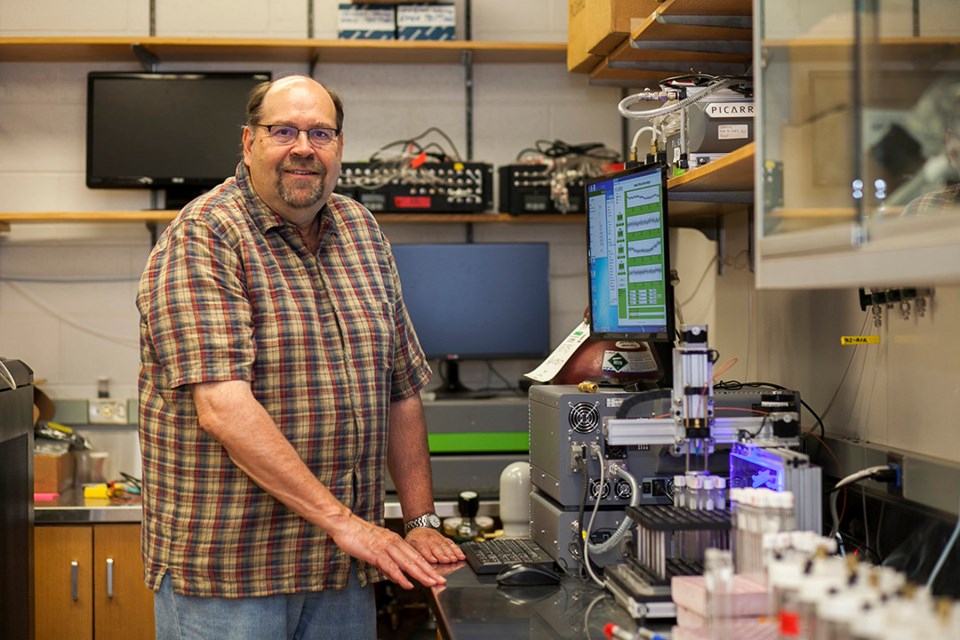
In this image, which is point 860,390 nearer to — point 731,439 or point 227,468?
point 731,439

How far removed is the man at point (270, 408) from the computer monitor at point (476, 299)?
1.40m

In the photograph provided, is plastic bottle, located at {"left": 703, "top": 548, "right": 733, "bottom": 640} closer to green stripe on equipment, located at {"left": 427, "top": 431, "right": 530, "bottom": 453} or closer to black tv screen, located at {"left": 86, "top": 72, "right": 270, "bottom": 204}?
green stripe on equipment, located at {"left": 427, "top": 431, "right": 530, "bottom": 453}

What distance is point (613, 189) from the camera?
85.4 inches

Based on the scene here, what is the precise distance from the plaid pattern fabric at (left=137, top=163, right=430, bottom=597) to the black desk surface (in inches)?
11.7

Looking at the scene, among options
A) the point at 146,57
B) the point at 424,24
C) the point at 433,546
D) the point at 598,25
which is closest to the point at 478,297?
the point at 424,24

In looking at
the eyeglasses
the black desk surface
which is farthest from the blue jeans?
the eyeglasses

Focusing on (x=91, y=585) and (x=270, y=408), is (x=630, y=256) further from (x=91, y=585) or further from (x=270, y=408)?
(x=91, y=585)

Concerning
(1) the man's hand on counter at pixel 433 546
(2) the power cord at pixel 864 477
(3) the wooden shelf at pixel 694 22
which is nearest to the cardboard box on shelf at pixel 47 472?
(1) the man's hand on counter at pixel 433 546

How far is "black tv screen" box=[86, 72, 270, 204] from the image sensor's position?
11.5 ft

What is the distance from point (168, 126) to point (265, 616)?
2.03 meters

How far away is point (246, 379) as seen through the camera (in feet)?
6.23

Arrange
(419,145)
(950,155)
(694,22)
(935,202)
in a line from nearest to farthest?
(935,202), (950,155), (694,22), (419,145)

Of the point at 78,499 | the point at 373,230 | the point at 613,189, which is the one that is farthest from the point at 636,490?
the point at 78,499

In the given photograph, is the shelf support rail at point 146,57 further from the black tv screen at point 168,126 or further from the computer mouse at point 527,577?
the computer mouse at point 527,577
